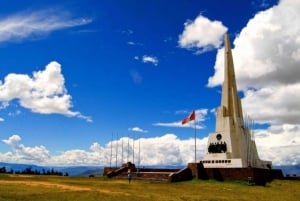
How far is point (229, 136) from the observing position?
57.7 m

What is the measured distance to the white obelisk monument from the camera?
5631cm

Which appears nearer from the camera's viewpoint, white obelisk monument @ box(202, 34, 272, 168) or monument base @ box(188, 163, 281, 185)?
monument base @ box(188, 163, 281, 185)

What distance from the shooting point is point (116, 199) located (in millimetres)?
25328

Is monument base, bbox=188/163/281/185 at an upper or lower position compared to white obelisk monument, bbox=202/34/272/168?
lower

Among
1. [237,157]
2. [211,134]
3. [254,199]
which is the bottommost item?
[254,199]

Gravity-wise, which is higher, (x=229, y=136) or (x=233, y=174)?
(x=229, y=136)

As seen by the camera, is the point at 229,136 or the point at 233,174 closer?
the point at 233,174

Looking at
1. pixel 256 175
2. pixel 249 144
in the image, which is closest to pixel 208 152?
pixel 249 144

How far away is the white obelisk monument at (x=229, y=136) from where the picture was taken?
56312mm

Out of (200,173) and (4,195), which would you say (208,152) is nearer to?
(200,173)

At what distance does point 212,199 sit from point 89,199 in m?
9.58

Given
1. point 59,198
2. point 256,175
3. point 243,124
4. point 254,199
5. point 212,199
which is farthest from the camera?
point 243,124

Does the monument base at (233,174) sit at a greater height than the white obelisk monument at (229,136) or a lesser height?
lesser

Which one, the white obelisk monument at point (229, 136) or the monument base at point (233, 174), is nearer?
the monument base at point (233, 174)
